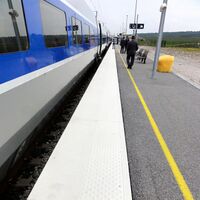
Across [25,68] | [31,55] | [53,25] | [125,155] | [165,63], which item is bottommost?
[165,63]

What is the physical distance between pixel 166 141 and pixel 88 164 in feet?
5.73

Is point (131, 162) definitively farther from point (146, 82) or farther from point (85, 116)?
point (146, 82)

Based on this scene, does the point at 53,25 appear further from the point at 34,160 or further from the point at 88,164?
the point at 88,164

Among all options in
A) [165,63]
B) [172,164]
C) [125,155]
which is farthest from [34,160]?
[165,63]

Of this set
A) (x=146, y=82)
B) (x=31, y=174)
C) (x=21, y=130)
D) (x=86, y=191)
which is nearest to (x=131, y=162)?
(x=86, y=191)

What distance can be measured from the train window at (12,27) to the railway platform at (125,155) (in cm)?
173

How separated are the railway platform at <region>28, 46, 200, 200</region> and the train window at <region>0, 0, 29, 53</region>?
173 cm

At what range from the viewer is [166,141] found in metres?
3.69

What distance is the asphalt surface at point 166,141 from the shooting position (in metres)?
2.57

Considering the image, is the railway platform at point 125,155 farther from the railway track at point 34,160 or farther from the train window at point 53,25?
the train window at point 53,25

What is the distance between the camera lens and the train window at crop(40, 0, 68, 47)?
12.0 ft

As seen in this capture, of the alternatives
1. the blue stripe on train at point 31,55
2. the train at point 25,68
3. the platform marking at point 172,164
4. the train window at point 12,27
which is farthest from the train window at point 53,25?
the platform marking at point 172,164

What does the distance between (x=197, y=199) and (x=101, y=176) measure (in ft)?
4.16

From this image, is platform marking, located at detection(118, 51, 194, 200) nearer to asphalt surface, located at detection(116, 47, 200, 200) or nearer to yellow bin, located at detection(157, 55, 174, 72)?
asphalt surface, located at detection(116, 47, 200, 200)
